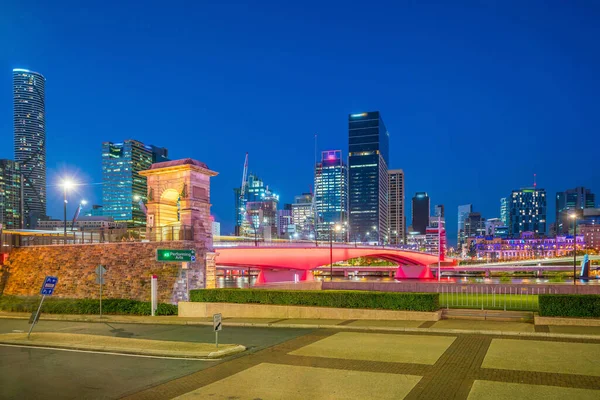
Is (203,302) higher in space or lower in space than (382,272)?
higher

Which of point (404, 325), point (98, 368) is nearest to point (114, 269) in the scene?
point (98, 368)

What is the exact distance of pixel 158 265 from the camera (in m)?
28.9

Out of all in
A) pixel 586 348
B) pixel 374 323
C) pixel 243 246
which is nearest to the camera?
pixel 586 348

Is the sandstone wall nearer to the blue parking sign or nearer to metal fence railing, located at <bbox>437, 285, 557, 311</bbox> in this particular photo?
the blue parking sign

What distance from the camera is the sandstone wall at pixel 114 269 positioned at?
28594 mm

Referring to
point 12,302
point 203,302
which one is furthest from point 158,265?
point 12,302

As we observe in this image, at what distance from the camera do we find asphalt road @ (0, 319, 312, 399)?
434 inches

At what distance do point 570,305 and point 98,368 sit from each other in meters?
17.6

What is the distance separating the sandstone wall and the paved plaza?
36.6ft

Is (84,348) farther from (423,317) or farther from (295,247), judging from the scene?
(295,247)

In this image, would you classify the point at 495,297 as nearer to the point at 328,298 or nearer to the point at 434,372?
the point at 328,298

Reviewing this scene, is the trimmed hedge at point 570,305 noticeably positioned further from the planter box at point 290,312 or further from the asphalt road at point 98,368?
the asphalt road at point 98,368

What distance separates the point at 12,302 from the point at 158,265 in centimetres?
1088

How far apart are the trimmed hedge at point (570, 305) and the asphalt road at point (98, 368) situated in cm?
995
